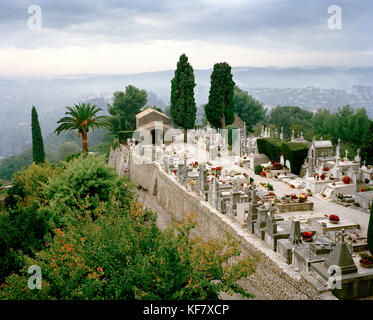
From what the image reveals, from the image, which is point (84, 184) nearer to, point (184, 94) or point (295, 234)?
point (295, 234)

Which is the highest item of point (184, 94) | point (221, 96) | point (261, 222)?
point (184, 94)

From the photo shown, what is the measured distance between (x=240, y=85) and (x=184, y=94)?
Answer: 5573 cm

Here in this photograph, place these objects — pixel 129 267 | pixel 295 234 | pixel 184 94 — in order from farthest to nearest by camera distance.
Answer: pixel 184 94
pixel 295 234
pixel 129 267

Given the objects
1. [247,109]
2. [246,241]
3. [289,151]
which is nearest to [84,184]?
[246,241]

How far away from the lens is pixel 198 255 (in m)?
8.72

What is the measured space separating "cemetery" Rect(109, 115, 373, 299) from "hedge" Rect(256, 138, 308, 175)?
70 mm

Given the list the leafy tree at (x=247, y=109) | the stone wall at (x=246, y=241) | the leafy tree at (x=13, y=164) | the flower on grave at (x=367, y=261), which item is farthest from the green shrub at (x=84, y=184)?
the leafy tree at (x=13, y=164)

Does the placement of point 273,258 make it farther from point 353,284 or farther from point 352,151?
point 352,151

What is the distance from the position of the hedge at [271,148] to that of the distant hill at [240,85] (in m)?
4.64

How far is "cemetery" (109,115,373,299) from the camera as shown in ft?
34.1

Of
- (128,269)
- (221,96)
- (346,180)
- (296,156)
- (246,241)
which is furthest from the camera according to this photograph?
(221,96)

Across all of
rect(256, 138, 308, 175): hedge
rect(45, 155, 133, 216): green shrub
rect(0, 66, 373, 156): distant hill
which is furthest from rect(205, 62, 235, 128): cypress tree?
rect(45, 155, 133, 216): green shrub

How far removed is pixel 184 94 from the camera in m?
37.8
